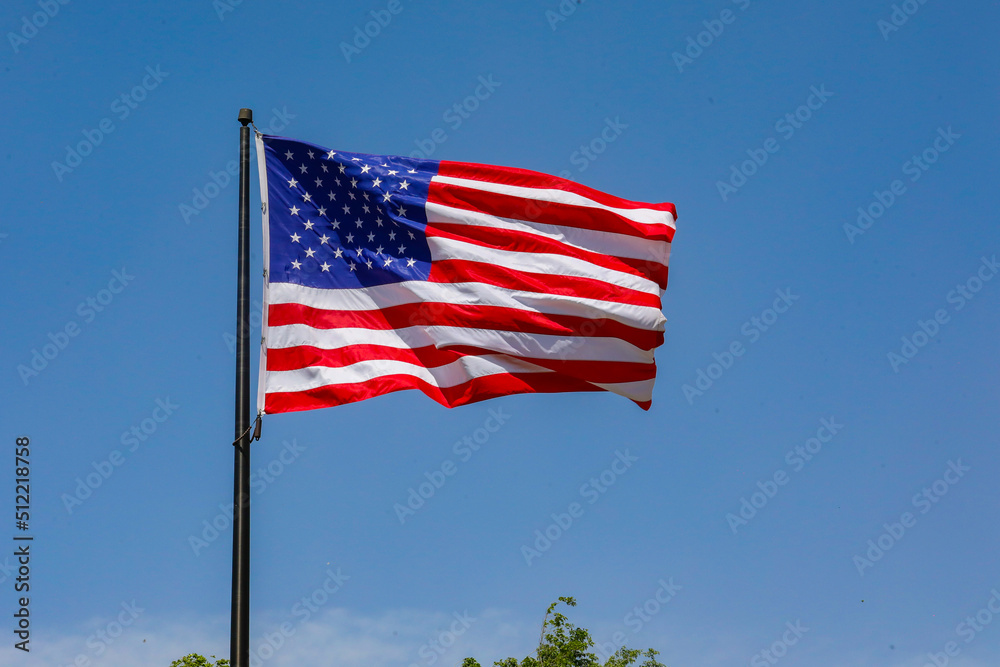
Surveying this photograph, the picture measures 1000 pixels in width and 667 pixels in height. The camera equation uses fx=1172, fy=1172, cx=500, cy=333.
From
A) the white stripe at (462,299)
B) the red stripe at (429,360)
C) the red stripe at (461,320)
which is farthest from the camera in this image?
the white stripe at (462,299)

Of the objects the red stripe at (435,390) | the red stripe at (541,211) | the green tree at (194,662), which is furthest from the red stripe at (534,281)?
the green tree at (194,662)

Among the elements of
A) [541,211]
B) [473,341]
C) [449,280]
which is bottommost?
[473,341]

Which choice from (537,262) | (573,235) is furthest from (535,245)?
(573,235)

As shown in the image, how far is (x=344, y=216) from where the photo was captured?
41.4ft

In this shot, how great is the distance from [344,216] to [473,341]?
1.94 meters

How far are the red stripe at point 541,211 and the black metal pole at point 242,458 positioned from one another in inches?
110

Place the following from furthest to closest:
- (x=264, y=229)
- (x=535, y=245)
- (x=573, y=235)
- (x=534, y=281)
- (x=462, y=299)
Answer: (x=573, y=235)
(x=535, y=245)
(x=534, y=281)
(x=462, y=299)
(x=264, y=229)

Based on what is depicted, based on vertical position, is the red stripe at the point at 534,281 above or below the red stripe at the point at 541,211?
below

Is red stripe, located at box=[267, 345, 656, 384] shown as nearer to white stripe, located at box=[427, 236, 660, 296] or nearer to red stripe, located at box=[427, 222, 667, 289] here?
white stripe, located at box=[427, 236, 660, 296]

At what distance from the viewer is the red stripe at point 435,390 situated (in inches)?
446

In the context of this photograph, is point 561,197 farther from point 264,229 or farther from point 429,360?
point 264,229

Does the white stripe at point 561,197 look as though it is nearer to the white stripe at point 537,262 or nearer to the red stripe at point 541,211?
the red stripe at point 541,211

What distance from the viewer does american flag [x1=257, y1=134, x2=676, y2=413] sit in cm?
1192

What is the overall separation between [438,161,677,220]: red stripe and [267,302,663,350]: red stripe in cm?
152
